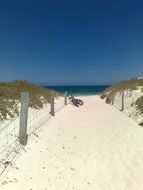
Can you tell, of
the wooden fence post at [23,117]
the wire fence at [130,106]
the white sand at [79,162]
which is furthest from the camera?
the wire fence at [130,106]

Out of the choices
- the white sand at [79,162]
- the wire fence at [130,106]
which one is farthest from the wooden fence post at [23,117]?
the wire fence at [130,106]

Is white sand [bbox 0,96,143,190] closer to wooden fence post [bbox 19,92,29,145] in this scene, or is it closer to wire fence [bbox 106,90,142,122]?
wooden fence post [bbox 19,92,29,145]

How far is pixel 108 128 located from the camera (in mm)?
15227

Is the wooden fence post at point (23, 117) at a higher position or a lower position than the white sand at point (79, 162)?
higher

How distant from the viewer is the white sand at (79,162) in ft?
24.5

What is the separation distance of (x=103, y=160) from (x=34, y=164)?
226 cm

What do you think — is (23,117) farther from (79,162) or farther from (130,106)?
(130,106)

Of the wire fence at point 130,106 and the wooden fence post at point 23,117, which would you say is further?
the wire fence at point 130,106

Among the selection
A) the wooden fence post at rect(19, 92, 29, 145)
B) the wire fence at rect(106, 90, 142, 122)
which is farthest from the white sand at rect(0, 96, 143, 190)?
the wire fence at rect(106, 90, 142, 122)

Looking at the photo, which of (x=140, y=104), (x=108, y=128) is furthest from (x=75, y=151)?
(x=140, y=104)

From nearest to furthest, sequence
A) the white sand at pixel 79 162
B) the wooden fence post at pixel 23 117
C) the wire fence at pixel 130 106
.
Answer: the white sand at pixel 79 162 → the wooden fence post at pixel 23 117 → the wire fence at pixel 130 106

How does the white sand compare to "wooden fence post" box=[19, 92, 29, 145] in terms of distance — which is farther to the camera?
"wooden fence post" box=[19, 92, 29, 145]

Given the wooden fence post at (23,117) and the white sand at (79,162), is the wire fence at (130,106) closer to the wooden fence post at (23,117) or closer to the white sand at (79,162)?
the white sand at (79,162)

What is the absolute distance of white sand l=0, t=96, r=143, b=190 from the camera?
7457 mm
